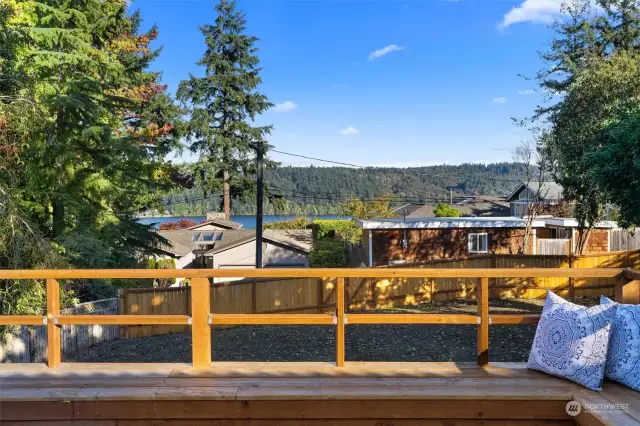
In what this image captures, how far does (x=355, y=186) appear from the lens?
67500 mm

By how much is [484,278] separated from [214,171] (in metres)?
27.2

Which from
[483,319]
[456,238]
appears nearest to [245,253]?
[456,238]

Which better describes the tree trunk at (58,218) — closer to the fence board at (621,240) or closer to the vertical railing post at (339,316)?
the vertical railing post at (339,316)

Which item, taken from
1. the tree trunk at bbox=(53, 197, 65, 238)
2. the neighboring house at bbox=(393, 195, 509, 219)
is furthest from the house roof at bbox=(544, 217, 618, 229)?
the neighboring house at bbox=(393, 195, 509, 219)

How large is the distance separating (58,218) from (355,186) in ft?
188

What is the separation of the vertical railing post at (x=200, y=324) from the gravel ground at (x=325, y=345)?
3.90m

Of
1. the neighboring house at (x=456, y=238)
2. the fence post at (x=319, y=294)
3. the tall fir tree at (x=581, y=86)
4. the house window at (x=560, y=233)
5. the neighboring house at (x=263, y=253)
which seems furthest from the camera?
the neighboring house at (x=263, y=253)

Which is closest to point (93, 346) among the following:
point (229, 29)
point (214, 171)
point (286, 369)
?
point (286, 369)

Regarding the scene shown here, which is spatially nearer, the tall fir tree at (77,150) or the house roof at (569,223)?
the tall fir tree at (77,150)

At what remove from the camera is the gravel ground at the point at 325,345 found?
714cm

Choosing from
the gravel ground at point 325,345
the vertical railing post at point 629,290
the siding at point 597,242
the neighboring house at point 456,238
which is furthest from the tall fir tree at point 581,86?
the siding at point 597,242

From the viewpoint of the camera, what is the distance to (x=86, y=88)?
12141mm

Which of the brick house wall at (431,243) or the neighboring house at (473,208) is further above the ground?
the neighboring house at (473,208)

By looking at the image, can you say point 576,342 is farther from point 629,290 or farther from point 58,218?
point 58,218
